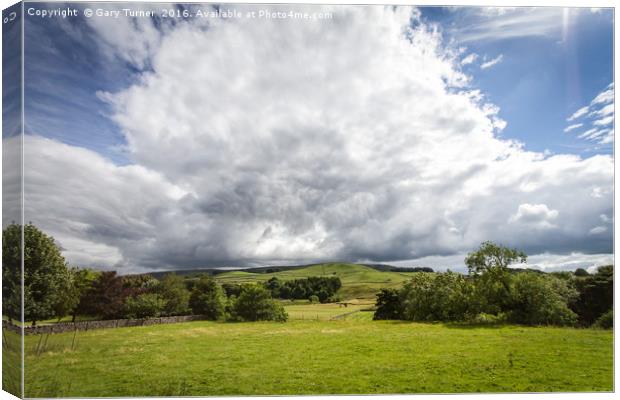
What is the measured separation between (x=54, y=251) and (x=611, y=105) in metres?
11.4

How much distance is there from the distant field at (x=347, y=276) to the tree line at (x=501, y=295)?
33cm

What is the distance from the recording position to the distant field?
816 centimetres

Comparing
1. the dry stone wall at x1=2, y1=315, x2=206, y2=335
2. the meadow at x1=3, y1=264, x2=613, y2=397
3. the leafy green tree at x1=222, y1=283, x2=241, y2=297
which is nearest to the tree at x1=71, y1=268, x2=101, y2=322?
the dry stone wall at x1=2, y1=315, x2=206, y2=335

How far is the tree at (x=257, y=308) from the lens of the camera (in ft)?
28.7

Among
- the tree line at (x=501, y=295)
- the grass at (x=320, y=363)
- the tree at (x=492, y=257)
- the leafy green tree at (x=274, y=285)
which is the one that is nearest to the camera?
the grass at (x=320, y=363)

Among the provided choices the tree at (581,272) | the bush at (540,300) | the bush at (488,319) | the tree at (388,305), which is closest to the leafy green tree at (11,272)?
the tree at (388,305)

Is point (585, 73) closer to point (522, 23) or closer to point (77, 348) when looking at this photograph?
point (522, 23)

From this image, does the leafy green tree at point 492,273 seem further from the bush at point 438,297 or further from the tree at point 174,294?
the tree at point 174,294

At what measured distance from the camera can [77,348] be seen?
7.44 meters

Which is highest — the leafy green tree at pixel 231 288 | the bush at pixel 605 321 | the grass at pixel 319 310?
the leafy green tree at pixel 231 288

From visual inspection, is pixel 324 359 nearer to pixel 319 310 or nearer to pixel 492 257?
pixel 319 310

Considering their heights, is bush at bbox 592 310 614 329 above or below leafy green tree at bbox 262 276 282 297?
below

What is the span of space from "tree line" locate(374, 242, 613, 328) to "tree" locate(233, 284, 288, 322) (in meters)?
2.25

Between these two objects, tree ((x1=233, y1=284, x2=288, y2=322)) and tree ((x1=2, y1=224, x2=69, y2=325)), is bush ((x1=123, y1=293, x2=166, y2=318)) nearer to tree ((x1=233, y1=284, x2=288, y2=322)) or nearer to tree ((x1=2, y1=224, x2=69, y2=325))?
tree ((x1=2, y1=224, x2=69, y2=325))
